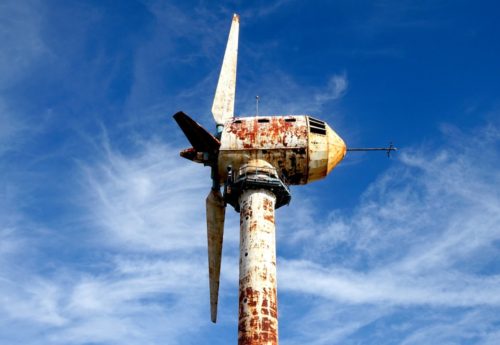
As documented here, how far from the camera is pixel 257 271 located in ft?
130

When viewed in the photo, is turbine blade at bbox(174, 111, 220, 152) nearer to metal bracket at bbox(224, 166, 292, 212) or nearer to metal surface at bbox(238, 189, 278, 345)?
metal bracket at bbox(224, 166, 292, 212)

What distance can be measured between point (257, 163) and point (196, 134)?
201 inches

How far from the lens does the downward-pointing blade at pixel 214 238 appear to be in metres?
48.1

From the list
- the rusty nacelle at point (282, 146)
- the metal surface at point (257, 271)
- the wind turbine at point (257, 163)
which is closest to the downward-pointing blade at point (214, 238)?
the wind turbine at point (257, 163)

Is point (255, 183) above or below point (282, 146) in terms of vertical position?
below

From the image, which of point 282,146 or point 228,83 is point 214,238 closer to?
point 282,146

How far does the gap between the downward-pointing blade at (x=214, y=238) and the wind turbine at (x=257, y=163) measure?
0.08m

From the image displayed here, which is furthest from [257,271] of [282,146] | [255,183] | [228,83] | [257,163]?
[228,83]

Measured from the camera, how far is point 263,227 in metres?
42.2

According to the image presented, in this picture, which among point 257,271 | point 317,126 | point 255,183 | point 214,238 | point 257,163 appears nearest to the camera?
point 257,271

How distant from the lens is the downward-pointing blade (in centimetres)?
4812

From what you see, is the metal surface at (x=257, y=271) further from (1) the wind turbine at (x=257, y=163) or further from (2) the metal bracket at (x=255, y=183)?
(2) the metal bracket at (x=255, y=183)

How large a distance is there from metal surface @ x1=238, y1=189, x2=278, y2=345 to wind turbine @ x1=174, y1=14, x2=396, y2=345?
7 centimetres

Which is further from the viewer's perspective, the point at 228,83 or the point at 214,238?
the point at 228,83
